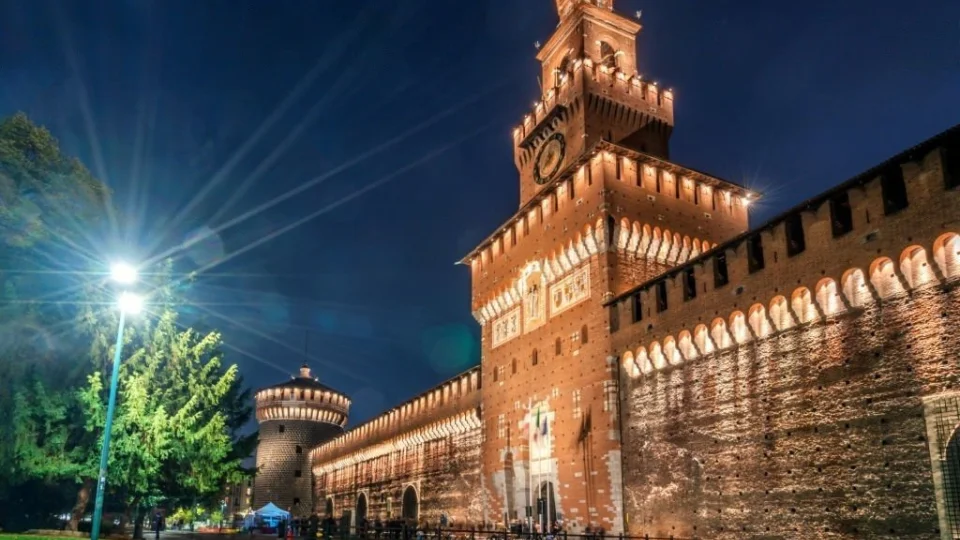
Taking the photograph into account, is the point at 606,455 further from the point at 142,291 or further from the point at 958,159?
the point at 142,291

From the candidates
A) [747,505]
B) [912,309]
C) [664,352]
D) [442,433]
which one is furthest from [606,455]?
[442,433]

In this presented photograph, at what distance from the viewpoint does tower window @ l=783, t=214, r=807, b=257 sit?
53.5ft

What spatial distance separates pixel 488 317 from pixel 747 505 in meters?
16.6

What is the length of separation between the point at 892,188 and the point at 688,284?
6.05m

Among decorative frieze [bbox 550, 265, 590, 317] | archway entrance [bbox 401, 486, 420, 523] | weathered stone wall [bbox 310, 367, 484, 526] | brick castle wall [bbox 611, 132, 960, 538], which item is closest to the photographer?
brick castle wall [bbox 611, 132, 960, 538]

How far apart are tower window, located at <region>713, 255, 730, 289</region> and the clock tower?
29.4 ft

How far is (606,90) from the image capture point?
28.4 meters

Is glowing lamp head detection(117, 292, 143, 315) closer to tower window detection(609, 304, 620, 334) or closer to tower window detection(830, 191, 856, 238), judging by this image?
tower window detection(609, 304, 620, 334)

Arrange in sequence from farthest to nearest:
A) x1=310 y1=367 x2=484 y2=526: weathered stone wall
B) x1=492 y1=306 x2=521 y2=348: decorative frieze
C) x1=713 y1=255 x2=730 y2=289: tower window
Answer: x1=310 y1=367 x2=484 y2=526: weathered stone wall → x1=492 y1=306 x2=521 y2=348: decorative frieze → x1=713 y1=255 x2=730 y2=289: tower window

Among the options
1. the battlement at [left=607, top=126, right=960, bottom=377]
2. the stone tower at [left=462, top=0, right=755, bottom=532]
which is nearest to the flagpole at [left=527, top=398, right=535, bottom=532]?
the stone tower at [left=462, top=0, right=755, bottom=532]

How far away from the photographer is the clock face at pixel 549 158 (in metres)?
29.1

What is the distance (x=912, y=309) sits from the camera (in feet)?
44.1

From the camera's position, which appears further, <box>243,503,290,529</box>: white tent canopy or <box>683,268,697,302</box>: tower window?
<box>243,503,290,529</box>: white tent canopy

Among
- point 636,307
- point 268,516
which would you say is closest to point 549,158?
point 636,307
